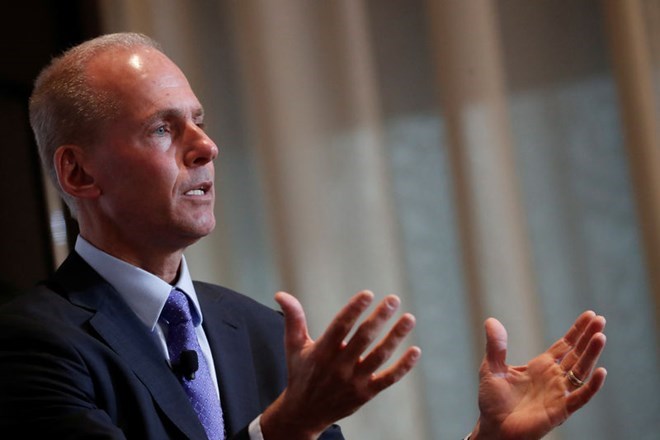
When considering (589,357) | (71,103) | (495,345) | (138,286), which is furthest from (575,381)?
(71,103)

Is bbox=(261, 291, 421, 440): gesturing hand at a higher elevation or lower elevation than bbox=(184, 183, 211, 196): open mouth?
lower

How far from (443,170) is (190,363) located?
44.8 inches

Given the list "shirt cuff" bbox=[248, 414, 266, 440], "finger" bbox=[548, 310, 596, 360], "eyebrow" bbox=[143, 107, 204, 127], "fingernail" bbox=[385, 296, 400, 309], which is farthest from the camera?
"eyebrow" bbox=[143, 107, 204, 127]

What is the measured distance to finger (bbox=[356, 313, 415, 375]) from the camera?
1.26 m

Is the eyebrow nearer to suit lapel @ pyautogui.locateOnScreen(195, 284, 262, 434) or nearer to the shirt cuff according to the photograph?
suit lapel @ pyautogui.locateOnScreen(195, 284, 262, 434)

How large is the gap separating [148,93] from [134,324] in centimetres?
43

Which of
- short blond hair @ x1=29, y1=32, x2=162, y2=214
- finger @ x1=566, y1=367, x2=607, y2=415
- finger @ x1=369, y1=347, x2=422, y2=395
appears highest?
short blond hair @ x1=29, y1=32, x2=162, y2=214

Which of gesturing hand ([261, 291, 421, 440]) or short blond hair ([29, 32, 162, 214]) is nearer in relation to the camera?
gesturing hand ([261, 291, 421, 440])

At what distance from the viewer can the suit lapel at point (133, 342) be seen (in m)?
1.56

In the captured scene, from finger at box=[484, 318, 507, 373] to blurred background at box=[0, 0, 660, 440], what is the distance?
2.63 ft

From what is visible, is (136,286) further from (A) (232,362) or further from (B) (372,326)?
(B) (372,326)

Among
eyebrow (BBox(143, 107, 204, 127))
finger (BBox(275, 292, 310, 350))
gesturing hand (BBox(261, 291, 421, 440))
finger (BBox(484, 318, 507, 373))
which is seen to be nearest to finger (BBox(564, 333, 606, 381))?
finger (BBox(484, 318, 507, 373))

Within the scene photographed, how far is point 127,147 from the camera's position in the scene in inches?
67.0

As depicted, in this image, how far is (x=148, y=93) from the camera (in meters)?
1.73
